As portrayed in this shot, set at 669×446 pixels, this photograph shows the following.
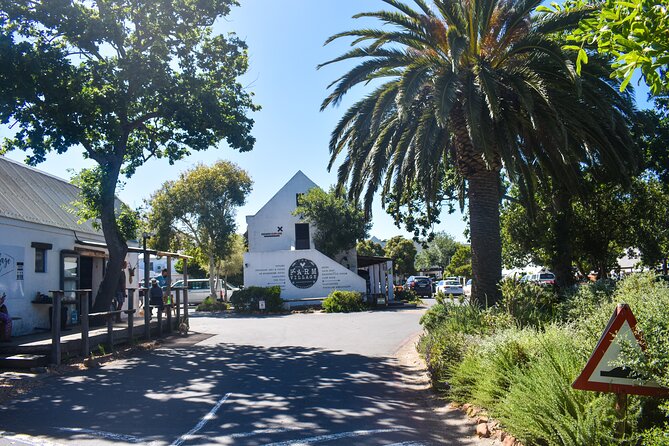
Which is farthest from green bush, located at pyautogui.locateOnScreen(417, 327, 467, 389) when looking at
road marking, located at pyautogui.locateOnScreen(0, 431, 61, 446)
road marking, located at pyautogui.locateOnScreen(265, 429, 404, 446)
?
road marking, located at pyautogui.locateOnScreen(0, 431, 61, 446)

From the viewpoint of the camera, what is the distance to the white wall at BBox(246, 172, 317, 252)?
121 feet

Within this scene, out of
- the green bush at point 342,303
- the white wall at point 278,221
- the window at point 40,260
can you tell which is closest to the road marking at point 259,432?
the window at point 40,260

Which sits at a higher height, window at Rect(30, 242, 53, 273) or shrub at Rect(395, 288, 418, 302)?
window at Rect(30, 242, 53, 273)

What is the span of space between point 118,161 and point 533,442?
13.5 metres

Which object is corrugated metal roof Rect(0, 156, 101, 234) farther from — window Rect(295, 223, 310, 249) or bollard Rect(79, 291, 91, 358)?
window Rect(295, 223, 310, 249)

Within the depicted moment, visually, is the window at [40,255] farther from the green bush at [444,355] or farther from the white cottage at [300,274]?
the white cottage at [300,274]

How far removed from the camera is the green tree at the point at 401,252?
70.9 metres

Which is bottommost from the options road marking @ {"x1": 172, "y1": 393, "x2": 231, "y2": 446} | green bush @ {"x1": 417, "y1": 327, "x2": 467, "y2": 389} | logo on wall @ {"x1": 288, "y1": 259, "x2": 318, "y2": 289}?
road marking @ {"x1": 172, "y1": 393, "x2": 231, "y2": 446}

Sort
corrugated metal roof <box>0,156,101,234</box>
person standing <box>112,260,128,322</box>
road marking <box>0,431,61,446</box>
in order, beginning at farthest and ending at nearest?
person standing <box>112,260,128,322</box> < corrugated metal roof <box>0,156,101,234</box> < road marking <box>0,431,61,446</box>

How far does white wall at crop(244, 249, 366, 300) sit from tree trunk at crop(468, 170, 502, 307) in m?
18.9

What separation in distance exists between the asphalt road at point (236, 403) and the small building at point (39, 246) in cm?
405

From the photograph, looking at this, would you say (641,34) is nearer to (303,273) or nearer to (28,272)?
(28,272)

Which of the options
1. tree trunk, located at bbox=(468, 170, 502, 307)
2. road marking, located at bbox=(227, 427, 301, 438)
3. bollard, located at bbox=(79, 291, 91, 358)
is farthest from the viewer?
tree trunk, located at bbox=(468, 170, 502, 307)

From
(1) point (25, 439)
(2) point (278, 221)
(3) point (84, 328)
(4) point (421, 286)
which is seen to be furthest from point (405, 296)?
(1) point (25, 439)
